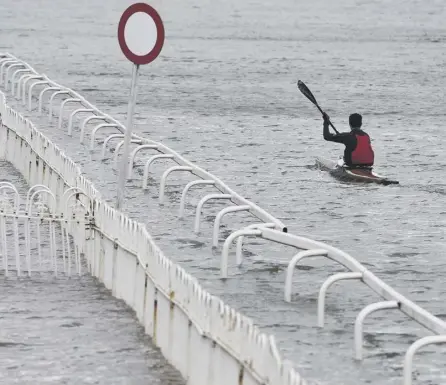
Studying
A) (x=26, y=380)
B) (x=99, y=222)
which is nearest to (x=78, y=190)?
(x=99, y=222)

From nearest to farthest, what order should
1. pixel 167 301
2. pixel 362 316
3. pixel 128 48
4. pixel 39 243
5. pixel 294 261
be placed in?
pixel 362 316
pixel 294 261
pixel 167 301
pixel 128 48
pixel 39 243

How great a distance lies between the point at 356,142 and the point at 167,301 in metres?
9.70

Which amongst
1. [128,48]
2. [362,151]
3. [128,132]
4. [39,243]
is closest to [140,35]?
[128,48]

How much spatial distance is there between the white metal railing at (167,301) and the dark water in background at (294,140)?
53 centimetres

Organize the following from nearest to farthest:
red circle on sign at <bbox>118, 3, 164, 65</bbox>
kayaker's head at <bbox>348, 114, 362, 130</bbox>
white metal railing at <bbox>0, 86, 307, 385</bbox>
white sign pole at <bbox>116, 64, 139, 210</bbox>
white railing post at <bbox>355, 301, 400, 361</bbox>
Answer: white metal railing at <bbox>0, 86, 307, 385</bbox> → white railing post at <bbox>355, 301, 400, 361</bbox> → white sign pole at <bbox>116, 64, 139, 210</bbox> → red circle on sign at <bbox>118, 3, 164, 65</bbox> → kayaker's head at <bbox>348, 114, 362, 130</bbox>

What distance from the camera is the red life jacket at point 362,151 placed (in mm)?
22078

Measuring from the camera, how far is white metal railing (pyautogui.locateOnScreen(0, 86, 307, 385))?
1023 cm

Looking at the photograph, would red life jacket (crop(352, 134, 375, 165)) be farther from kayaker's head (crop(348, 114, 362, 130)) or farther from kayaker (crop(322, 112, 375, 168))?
kayaker's head (crop(348, 114, 362, 130))

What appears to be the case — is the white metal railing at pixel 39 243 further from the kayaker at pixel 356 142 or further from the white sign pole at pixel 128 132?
the kayaker at pixel 356 142

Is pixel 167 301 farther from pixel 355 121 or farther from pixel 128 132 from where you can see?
pixel 355 121

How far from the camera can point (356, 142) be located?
22.1 m

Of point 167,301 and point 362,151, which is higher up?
point 362,151

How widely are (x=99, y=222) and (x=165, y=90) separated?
72.2ft

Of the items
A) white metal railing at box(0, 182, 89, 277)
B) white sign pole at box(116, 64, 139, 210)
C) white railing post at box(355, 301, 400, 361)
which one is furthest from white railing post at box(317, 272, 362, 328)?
white metal railing at box(0, 182, 89, 277)
